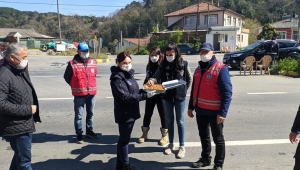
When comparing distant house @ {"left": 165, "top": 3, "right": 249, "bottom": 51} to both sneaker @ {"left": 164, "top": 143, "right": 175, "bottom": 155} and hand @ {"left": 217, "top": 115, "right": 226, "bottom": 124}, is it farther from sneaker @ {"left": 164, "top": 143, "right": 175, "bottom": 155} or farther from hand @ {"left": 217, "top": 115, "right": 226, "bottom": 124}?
hand @ {"left": 217, "top": 115, "right": 226, "bottom": 124}

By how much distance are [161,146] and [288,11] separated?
3442 inches

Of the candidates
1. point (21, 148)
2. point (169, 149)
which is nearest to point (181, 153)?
point (169, 149)

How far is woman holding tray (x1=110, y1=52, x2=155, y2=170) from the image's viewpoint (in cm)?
370

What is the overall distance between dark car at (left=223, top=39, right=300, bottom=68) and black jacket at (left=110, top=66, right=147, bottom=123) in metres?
14.5

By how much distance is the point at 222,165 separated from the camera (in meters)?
3.99

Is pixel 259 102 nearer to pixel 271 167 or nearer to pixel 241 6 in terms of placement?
pixel 271 167

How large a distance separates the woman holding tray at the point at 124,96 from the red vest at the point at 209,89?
0.73 m

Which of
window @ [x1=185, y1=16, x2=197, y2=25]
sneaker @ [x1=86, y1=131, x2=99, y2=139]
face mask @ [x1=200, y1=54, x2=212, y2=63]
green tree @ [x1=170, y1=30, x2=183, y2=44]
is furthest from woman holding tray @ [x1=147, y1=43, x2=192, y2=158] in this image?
window @ [x1=185, y1=16, x2=197, y2=25]

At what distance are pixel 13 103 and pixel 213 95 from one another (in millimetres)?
2557

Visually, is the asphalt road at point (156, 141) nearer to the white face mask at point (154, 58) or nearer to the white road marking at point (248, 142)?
the white road marking at point (248, 142)

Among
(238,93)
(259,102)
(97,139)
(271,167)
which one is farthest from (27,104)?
(238,93)

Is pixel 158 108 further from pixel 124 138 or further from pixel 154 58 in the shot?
pixel 124 138

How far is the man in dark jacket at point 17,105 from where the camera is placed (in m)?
2.97

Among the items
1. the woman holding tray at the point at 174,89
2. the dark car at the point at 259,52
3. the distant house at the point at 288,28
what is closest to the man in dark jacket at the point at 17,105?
the woman holding tray at the point at 174,89
